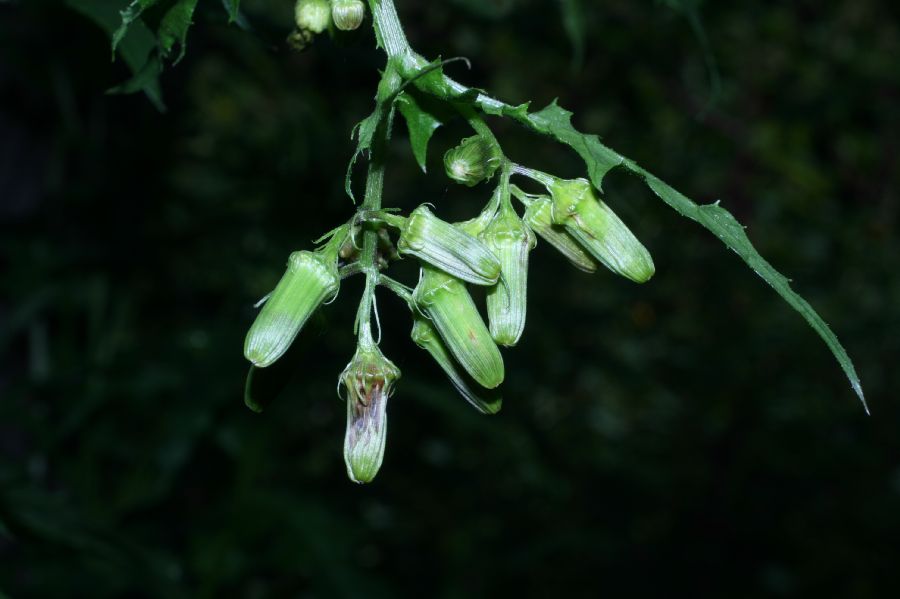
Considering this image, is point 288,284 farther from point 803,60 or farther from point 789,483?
point 803,60

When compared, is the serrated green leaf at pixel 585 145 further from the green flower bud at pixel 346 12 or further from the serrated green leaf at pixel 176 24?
the serrated green leaf at pixel 176 24

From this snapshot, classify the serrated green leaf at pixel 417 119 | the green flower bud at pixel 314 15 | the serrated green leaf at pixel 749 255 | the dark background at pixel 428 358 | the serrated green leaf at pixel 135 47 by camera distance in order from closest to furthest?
1. the serrated green leaf at pixel 749 255
2. the serrated green leaf at pixel 417 119
3. the green flower bud at pixel 314 15
4. the serrated green leaf at pixel 135 47
5. the dark background at pixel 428 358

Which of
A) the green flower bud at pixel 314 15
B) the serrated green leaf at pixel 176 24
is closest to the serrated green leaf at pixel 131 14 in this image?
the serrated green leaf at pixel 176 24

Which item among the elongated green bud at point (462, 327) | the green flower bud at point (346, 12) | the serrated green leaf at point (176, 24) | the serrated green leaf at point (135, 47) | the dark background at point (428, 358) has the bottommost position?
the dark background at point (428, 358)

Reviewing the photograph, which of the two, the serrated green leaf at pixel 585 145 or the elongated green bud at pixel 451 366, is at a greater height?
the serrated green leaf at pixel 585 145

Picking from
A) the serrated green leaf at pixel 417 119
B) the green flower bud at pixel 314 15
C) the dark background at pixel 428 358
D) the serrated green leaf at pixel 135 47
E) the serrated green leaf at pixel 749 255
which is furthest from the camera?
the dark background at pixel 428 358

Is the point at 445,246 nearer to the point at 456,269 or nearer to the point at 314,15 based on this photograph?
the point at 456,269

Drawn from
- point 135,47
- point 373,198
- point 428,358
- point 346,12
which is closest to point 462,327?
point 373,198

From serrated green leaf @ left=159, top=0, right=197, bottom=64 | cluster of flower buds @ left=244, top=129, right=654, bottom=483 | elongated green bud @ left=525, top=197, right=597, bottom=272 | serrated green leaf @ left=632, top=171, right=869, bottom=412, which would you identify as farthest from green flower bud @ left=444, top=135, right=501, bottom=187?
serrated green leaf @ left=159, top=0, right=197, bottom=64

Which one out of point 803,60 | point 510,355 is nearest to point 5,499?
point 510,355
